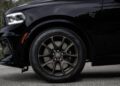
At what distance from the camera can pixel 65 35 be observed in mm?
6945

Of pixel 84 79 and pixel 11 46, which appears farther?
pixel 84 79

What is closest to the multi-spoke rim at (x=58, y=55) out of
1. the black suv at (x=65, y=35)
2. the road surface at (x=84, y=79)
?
the black suv at (x=65, y=35)

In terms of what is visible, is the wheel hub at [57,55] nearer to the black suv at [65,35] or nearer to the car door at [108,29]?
the black suv at [65,35]

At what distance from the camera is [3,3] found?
24.3 metres

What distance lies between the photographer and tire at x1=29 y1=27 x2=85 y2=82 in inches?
273

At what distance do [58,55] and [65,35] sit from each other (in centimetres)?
30

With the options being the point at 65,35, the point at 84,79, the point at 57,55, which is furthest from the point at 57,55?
the point at 84,79

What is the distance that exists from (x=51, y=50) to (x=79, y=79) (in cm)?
64

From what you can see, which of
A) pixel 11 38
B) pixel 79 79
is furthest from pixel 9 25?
pixel 79 79

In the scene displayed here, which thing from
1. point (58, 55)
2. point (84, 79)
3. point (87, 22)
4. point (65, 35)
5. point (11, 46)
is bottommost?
point (84, 79)

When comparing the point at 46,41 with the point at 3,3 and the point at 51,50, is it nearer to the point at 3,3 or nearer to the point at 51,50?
the point at 51,50

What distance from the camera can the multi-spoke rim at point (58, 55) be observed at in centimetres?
693

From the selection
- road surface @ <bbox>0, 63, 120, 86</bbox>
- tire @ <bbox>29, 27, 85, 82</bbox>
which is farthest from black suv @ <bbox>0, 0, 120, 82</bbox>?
road surface @ <bbox>0, 63, 120, 86</bbox>

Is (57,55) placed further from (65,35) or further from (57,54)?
(65,35)
